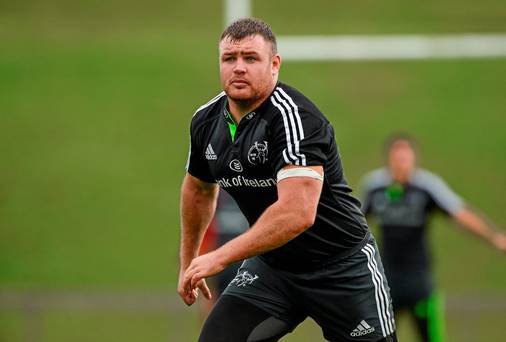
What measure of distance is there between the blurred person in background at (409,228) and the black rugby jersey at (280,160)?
4529 mm

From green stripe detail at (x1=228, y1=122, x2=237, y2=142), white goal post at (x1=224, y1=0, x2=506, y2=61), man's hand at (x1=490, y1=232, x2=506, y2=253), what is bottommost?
man's hand at (x1=490, y1=232, x2=506, y2=253)

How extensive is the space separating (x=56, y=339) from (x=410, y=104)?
8007 millimetres

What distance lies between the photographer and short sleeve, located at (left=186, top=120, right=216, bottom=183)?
568 centimetres

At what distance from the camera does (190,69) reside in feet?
63.1

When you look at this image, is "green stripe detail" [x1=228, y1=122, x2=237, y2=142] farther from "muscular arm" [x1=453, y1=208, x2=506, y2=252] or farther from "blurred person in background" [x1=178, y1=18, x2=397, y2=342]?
Result: "muscular arm" [x1=453, y1=208, x2=506, y2=252]

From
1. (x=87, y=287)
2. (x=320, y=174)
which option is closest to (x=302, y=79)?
(x=87, y=287)

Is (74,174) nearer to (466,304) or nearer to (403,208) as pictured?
(466,304)

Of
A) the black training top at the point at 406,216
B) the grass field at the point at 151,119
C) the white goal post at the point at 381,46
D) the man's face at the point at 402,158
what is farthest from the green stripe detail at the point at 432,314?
the white goal post at the point at 381,46

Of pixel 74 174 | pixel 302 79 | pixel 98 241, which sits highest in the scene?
pixel 302 79

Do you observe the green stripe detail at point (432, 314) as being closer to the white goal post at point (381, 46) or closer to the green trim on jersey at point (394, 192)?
the green trim on jersey at point (394, 192)

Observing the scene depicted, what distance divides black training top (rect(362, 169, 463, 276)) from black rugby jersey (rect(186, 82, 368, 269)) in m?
4.54

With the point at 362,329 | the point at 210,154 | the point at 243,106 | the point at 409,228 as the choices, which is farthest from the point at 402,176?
the point at 243,106

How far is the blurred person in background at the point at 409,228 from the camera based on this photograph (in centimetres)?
1011

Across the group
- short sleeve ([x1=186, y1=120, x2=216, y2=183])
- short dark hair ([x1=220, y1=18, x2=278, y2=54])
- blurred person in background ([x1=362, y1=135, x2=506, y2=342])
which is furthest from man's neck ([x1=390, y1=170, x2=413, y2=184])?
short dark hair ([x1=220, y1=18, x2=278, y2=54])
